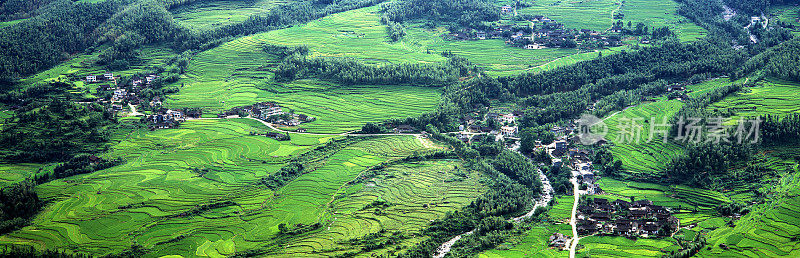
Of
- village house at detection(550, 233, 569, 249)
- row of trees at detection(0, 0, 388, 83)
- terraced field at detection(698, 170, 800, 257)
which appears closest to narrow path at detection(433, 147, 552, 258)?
village house at detection(550, 233, 569, 249)

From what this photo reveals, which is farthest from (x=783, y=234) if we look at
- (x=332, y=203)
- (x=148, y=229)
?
(x=148, y=229)

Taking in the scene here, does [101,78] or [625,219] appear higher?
[101,78]

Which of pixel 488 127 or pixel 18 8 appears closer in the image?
pixel 488 127

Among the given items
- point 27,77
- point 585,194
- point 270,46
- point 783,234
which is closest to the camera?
point 783,234

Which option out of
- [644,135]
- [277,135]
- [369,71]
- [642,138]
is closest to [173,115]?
[277,135]

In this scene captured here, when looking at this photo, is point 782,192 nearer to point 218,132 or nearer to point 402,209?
point 402,209

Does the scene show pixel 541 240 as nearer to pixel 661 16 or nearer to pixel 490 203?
pixel 490 203

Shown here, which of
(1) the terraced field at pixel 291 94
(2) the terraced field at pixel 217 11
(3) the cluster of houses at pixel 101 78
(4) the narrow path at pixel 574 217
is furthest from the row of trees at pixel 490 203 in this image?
(2) the terraced field at pixel 217 11
